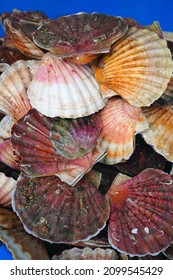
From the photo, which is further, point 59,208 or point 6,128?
point 6,128

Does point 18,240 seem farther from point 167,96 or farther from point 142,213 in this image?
point 167,96

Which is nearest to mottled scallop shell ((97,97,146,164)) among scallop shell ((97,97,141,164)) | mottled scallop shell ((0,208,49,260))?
scallop shell ((97,97,141,164))

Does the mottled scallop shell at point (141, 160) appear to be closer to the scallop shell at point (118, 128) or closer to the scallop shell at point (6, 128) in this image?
the scallop shell at point (118, 128)

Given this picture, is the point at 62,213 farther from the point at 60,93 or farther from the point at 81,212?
the point at 60,93

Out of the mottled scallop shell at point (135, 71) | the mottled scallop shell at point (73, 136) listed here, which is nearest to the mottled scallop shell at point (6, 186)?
the mottled scallop shell at point (73, 136)

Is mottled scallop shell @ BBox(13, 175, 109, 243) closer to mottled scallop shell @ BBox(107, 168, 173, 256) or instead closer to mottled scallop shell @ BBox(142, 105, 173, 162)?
mottled scallop shell @ BBox(107, 168, 173, 256)

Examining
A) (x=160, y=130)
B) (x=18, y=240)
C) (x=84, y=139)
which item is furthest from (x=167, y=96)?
(x=18, y=240)
